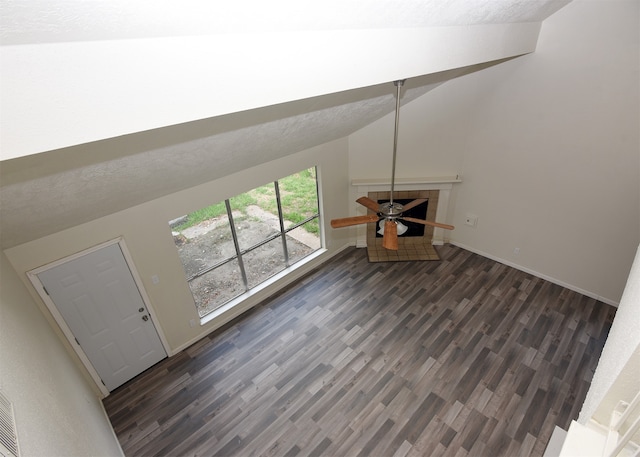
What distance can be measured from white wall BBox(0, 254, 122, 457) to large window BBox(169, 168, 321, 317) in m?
2.93

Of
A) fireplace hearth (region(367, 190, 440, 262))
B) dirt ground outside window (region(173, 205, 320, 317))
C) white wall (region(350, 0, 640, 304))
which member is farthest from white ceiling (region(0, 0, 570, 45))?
dirt ground outside window (region(173, 205, 320, 317))

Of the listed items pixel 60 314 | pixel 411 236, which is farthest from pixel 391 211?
pixel 60 314

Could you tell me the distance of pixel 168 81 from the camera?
4.30ft

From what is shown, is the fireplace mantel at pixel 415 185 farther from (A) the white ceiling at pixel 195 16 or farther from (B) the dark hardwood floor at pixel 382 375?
(A) the white ceiling at pixel 195 16

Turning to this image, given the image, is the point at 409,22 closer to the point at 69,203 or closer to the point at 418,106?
the point at 69,203

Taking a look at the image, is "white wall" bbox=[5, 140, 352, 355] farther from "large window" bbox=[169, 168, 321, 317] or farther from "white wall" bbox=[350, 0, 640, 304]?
"white wall" bbox=[350, 0, 640, 304]

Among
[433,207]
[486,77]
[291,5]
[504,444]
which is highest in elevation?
[291,5]

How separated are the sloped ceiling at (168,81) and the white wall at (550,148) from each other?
3.66 feet

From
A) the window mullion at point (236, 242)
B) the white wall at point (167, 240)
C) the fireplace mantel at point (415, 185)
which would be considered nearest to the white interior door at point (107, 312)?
the white wall at point (167, 240)

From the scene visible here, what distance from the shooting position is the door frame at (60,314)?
325cm

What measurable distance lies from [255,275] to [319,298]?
1.65m

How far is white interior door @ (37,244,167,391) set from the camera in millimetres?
3463

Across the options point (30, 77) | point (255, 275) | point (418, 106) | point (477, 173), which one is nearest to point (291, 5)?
point (30, 77)

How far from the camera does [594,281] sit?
494 cm
